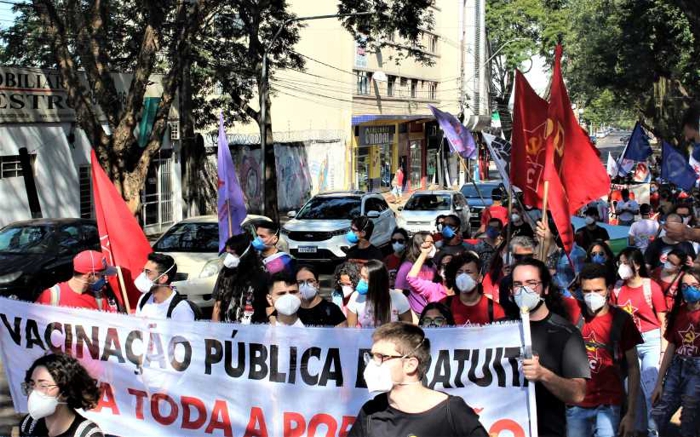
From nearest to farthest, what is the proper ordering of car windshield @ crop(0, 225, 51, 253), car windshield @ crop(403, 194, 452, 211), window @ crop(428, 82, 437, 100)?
1. car windshield @ crop(0, 225, 51, 253)
2. car windshield @ crop(403, 194, 452, 211)
3. window @ crop(428, 82, 437, 100)

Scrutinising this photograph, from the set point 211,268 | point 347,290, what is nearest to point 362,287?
point 347,290

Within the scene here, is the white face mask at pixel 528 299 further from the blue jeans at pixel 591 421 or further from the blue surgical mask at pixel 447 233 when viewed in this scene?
the blue surgical mask at pixel 447 233

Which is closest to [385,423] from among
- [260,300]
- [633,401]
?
[633,401]

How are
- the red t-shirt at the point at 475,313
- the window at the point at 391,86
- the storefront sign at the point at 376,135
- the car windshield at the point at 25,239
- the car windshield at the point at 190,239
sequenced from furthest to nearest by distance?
the window at the point at 391,86, the storefront sign at the point at 376,135, the car windshield at the point at 190,239, the car windshield at the point at 25,239, the red t-shirt at the point at 475,313

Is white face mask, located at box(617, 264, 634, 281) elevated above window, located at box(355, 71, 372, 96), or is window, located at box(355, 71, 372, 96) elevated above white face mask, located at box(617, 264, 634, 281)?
window, located at box(355, 71, 372, 96)

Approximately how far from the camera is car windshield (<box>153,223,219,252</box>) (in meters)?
14.3

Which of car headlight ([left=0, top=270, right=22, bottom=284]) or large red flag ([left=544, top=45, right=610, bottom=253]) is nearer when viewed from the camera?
large red flag ([left=544, top=45, right=610, bottom=253])

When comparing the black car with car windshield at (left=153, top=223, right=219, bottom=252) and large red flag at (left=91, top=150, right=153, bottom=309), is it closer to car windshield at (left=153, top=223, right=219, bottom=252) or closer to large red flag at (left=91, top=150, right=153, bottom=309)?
car windshield at (left=153, top=223, right=219, bottom=252)

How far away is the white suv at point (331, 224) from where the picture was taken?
18.8m

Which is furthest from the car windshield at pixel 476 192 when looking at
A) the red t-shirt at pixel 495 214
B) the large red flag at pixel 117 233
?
the large red flag at pixel 117 233

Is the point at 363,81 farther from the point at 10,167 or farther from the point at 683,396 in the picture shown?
the point at 683,396

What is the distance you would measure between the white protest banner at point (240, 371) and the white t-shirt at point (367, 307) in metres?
1.13

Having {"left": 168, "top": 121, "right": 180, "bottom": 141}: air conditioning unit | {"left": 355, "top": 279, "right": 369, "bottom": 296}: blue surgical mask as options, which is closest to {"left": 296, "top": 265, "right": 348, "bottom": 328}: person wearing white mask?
{"left": 355, "top": 279, "right": 369, "bottom": 296}: blue surgical mask

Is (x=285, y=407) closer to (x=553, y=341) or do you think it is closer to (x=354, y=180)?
(x=553, y=341)
